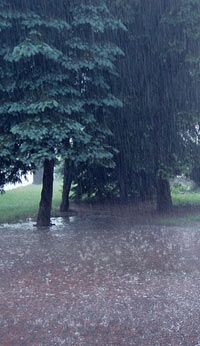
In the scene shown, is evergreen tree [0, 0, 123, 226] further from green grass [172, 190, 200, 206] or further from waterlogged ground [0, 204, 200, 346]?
green grass [172, 190, 200, 206]

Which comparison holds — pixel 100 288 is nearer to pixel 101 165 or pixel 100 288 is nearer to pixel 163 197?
pixel 101 165

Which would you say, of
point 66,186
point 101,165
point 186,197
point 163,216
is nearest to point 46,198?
point 101,165

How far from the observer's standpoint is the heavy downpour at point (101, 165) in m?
6.55

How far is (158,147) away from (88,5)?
5.35 meters

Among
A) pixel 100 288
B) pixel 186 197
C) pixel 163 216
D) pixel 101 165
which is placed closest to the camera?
pixel 100 288

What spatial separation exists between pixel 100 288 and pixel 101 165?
6226mm

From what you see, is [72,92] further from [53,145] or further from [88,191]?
[88,191]

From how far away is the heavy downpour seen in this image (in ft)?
21.5

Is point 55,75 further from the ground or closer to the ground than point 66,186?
further from the ground

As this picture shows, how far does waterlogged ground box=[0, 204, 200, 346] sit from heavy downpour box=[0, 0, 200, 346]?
26mm

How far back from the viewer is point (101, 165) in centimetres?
1366

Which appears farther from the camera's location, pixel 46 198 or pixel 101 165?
pixel 46 198

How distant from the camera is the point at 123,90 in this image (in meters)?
14.9

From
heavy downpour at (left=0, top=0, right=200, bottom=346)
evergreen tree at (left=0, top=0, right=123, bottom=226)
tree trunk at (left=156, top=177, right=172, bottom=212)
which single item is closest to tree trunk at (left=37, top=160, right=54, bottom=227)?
heavy downpour at (left=0, top=0, right=200, bottom=346)
